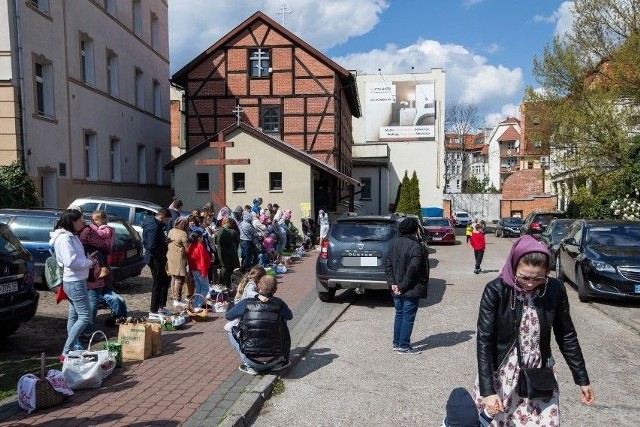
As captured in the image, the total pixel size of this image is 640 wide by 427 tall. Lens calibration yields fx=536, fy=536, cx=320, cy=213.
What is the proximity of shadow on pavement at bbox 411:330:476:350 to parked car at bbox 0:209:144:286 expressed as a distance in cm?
603

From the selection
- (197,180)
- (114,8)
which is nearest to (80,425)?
(197,180)

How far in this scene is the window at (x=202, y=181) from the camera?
25086 millimetres

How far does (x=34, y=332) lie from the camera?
7512 mm

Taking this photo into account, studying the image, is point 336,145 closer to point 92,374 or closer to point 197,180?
point 197,180

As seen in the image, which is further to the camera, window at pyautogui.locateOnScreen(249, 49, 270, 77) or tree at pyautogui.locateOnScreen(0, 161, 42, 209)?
window at pyautogui.locateOnScreen(249, 49, 270, 77)

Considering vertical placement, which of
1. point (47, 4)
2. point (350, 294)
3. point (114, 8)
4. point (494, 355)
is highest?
point (114, 8)

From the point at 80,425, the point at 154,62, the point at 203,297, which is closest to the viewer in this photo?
the point at 80,425

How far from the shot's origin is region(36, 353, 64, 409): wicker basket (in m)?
4.59

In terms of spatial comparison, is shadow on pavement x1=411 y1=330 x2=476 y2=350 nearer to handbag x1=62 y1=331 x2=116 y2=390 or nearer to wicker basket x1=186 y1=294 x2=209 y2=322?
wicker basket x1=186 y1=294 x2=209 y2=322

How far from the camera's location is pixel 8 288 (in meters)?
6.41

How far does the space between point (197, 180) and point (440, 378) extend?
2072 cm

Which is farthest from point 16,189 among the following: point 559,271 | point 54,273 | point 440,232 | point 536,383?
point 440,232

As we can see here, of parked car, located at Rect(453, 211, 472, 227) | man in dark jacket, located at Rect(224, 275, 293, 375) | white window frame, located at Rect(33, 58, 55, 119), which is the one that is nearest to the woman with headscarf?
man in dark jacket, located at Rect(224, 275, 293, 375)

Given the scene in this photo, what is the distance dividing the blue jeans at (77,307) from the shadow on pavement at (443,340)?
13.5 feet
